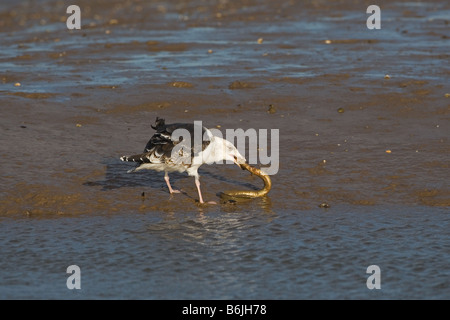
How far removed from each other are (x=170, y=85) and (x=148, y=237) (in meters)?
5.81

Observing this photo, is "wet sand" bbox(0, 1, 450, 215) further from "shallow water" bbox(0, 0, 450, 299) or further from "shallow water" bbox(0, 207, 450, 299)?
"shallow water" bbox(0, 207, 450, 299)

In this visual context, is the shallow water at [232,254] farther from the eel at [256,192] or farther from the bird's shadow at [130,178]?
the bird's shadow at [130,178]

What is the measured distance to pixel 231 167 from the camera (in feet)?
34.0

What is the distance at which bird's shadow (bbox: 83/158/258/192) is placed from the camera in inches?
383

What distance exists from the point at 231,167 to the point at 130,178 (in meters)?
1.35

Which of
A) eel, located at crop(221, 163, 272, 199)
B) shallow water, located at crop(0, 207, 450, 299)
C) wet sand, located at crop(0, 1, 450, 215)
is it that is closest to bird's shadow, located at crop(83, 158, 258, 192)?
wet sand, located at crop(0, 1, 450, 215)

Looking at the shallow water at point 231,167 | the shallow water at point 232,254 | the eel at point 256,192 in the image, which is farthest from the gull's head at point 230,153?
the shallow water at point 232,254

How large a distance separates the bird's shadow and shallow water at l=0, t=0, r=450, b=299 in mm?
34

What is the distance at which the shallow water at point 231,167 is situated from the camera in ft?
24.2

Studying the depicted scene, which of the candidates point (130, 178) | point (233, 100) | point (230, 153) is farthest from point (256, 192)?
point (233, 100)

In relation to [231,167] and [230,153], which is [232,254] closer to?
[230,153]

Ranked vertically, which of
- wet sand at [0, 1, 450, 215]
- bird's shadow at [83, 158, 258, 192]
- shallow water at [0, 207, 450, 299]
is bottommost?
shallow water at [0, 207, 450, 299]

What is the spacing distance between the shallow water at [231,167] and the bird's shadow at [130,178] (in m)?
0.03
